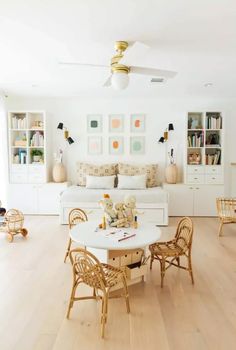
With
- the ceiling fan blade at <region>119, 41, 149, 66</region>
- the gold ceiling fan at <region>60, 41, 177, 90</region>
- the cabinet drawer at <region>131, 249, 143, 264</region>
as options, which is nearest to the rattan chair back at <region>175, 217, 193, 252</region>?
the cabinet drawer at <region>131, 249, 143, 264</region>

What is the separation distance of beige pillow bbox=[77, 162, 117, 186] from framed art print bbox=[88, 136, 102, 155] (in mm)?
337

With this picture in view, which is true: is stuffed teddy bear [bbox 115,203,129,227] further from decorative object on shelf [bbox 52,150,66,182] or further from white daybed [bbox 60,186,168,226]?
decorative object on shelf [bbox 52,150,66,182]

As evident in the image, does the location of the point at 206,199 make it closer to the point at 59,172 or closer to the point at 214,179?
the point at 214,179

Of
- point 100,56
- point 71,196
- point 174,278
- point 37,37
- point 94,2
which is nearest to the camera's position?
point 94,2

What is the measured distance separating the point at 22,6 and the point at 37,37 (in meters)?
0.60

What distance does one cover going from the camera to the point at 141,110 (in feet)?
19.0

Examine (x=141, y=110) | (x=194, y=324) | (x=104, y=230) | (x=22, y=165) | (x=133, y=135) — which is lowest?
(x=194, y=324)

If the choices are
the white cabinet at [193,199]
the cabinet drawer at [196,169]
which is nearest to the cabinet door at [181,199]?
the white cabinet at [193,199]

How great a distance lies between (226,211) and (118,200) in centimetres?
180

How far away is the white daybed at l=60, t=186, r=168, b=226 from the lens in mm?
4852

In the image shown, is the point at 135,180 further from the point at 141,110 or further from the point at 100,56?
the point at 100,56

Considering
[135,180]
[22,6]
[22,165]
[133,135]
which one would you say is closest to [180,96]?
[133,135]

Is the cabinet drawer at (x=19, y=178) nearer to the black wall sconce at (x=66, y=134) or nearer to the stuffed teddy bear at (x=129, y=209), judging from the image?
the black wall sconce at (x=66, y=134)

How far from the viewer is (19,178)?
5.63 meters
